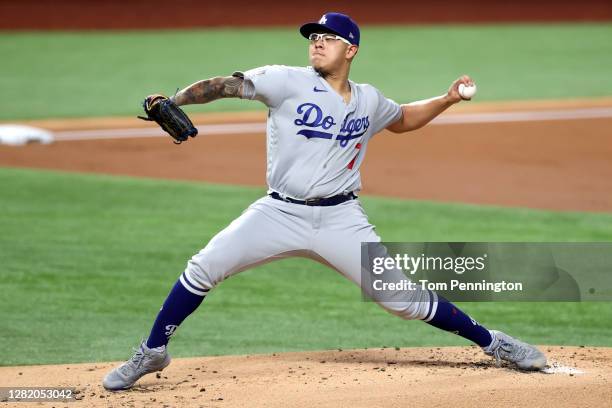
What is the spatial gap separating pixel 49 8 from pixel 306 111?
24.0 metres

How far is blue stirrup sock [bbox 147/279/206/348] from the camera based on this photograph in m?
5.43

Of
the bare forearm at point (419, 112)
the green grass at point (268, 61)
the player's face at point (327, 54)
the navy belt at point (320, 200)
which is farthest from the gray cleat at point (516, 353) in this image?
the green grass at point (268, 61)

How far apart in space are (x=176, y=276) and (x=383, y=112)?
3066 mm

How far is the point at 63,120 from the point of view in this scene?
1599 cm

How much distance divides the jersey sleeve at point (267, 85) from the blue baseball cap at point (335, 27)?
0.29 meters

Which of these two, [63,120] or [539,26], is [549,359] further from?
[539,26]

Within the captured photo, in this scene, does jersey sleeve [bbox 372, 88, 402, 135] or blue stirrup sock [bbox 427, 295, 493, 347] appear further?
jersey sleeve [bbox 372, 88, 402, 135]

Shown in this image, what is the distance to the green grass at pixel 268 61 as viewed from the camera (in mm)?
18109

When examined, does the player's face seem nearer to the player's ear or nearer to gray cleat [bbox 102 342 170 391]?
the player's ear

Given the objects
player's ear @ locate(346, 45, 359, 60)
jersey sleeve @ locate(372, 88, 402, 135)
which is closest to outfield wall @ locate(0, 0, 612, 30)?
jersey sleeve @ locate(372, 88, 402, 135)

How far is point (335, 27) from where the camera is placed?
5.54 m
